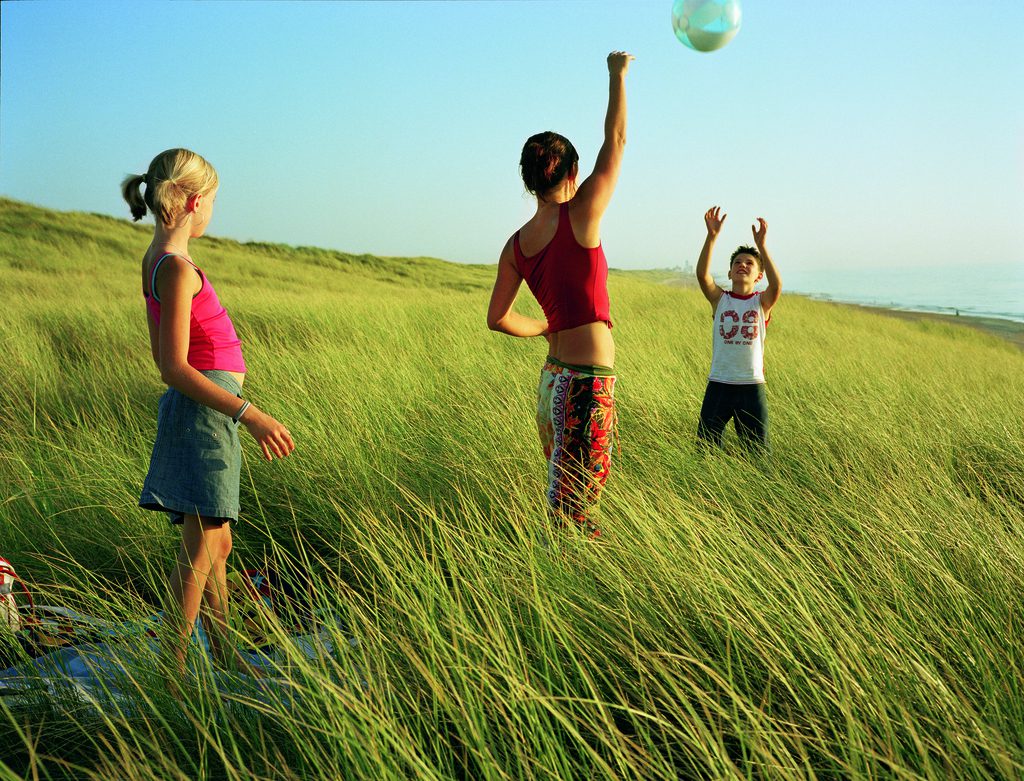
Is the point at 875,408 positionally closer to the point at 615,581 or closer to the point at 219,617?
the point at 615,581

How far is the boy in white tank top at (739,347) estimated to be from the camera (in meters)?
4.04

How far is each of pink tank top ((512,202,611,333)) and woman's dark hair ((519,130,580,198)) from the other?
0.35 ft

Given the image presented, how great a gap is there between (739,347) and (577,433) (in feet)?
6.27

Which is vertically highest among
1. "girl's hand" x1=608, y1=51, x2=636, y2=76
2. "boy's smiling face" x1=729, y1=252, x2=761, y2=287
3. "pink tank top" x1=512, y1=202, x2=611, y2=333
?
"girl's hand" x1=608, y1=51, x2=636, y2=76

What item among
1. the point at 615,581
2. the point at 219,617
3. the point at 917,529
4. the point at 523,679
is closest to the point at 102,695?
the point at 219,617

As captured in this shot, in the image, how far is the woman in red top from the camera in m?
2.38

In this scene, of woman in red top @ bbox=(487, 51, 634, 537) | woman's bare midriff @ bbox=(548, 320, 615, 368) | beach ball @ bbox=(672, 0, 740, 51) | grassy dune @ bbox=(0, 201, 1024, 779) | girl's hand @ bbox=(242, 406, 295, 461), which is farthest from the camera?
beach ball @ bbox=(672, 0, 740, 51)

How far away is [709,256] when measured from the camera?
4086 millimetres

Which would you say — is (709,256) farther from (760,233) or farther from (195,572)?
(195,572)

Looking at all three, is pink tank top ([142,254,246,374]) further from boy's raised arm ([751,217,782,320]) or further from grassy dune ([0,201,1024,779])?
boy's raised arm ([751,217,782,320])

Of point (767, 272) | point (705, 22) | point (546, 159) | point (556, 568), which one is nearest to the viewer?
point (556, 568)

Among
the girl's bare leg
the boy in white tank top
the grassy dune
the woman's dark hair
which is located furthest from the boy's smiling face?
the girl's bare leg

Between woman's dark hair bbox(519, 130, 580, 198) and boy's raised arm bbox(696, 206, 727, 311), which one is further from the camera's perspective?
boy's raised arm bbox(696, 206, 727, 311)

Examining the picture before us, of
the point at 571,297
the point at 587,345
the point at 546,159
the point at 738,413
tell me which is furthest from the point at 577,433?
the point at 738,413
